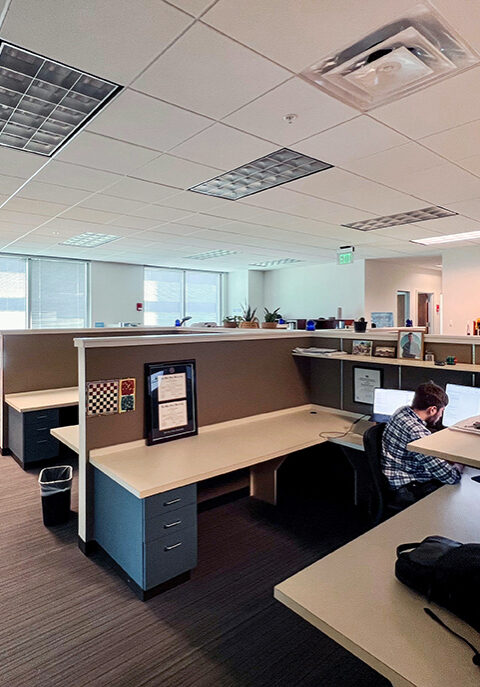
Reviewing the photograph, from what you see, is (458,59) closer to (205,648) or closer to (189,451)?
(189,451)

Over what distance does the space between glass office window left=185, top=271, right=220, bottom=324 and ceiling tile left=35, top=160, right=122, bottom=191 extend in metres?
6.79

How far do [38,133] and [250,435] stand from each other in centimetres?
A: 272

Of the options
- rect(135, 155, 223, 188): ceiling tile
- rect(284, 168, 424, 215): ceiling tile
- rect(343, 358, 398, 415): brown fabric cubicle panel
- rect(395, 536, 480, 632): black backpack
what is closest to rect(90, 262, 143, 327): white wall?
rect(135, 155, 223, 188): ceiling tile

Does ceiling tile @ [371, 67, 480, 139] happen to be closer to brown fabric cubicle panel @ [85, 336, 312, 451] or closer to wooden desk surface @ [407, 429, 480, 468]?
brown fabric cubicle panel @ [85, 336, 312, 451]

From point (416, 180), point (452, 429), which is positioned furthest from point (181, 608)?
point (416, 180)

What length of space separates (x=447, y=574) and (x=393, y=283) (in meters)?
9.72

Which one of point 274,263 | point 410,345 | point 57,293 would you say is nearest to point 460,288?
point 274,263

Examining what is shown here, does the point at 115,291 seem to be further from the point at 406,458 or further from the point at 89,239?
the point at 406,458

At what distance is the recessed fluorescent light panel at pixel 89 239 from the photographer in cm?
664

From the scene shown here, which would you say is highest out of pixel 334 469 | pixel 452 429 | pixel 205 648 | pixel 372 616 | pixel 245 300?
pixel 245 300

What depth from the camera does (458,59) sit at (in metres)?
2.16

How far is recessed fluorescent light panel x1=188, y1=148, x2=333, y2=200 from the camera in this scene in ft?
11.8

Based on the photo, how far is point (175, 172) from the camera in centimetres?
380

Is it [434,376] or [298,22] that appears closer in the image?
[298,22]
